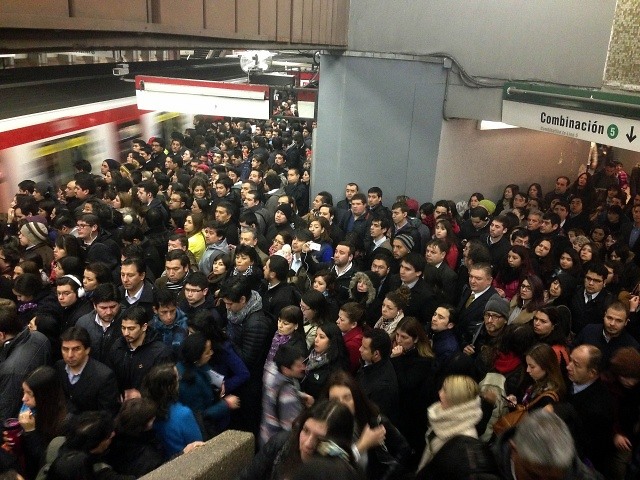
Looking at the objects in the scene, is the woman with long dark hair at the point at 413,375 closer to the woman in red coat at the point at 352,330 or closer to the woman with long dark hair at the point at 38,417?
the woman in red coat at the point at 352,330

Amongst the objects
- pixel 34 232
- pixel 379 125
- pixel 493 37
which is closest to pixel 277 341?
pixel 34 232

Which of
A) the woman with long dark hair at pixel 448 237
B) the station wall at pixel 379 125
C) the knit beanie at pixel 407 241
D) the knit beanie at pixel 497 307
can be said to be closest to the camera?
the knit beanie at pixel 497 307

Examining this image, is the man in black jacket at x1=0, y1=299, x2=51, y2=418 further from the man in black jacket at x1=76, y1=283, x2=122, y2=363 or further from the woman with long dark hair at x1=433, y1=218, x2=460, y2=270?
the woman with long dark hair at x1=433, y1=218, x2=460, y2=270

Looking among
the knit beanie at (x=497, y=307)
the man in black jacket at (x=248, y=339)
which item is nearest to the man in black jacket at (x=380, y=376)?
the man in black jacket at (x=248, y=339)

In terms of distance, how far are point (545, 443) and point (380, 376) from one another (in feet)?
4.48

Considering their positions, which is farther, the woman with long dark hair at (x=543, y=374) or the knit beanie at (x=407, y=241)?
the knit beanie at (x=407, y=241)

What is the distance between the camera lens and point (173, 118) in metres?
13.9

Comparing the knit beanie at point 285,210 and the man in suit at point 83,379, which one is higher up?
the knit beanie at point 285,210

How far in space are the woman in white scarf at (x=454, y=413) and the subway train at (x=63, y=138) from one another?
7.05 metres

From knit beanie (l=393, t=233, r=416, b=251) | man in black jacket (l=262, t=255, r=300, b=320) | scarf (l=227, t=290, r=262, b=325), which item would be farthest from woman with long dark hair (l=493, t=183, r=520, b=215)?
scarf (l=227, t=290, r=262, b=325)

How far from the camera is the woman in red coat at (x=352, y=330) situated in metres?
4.02

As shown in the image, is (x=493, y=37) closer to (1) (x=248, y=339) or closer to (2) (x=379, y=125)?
(2) (x=379, y=125)

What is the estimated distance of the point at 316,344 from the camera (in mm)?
3672

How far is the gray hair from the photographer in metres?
2.16
